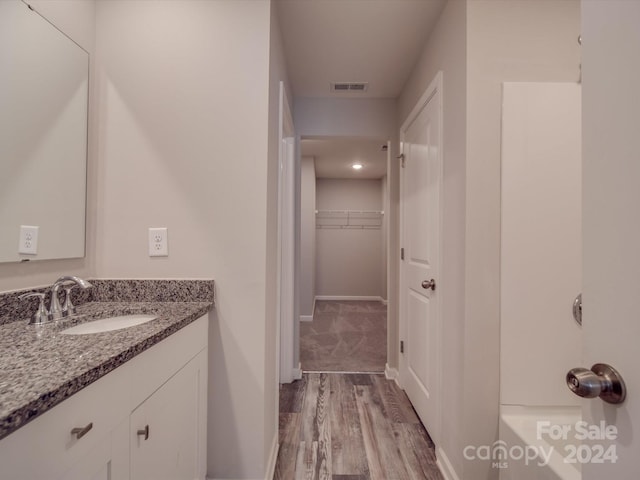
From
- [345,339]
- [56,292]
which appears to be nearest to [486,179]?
[56,292]

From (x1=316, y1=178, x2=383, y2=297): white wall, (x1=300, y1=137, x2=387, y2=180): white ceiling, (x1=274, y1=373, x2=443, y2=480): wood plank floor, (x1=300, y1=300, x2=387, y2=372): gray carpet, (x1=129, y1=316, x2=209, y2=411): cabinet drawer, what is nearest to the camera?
(x1=129, y1=316, x2=209, y2=411): cabinet drawer

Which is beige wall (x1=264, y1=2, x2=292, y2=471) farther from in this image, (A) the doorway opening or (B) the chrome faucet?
(A) the doorway opening

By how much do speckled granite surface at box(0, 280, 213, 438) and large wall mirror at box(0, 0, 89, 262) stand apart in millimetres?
285

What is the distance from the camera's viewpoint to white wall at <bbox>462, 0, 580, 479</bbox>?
132 centimetres

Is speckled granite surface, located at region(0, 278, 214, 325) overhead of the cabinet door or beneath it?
overhead

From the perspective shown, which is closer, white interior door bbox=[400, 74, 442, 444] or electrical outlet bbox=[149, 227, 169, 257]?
electrical outlet bbox=[149, 227, 169, 257]

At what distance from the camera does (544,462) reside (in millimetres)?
1062

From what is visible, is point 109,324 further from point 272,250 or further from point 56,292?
point 272,250

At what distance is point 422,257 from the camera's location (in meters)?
1.92

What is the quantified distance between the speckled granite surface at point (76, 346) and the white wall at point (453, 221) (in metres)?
1.16

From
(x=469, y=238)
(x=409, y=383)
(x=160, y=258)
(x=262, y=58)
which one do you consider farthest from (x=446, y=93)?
(x=409, y=383)

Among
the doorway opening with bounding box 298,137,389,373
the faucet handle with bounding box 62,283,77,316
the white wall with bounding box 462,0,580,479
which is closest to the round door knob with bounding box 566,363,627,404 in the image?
the white wall with bounding box 462,0,580,479

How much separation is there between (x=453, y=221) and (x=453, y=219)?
0.03 feet

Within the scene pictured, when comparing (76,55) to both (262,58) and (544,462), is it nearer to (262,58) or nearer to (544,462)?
(262,58)
